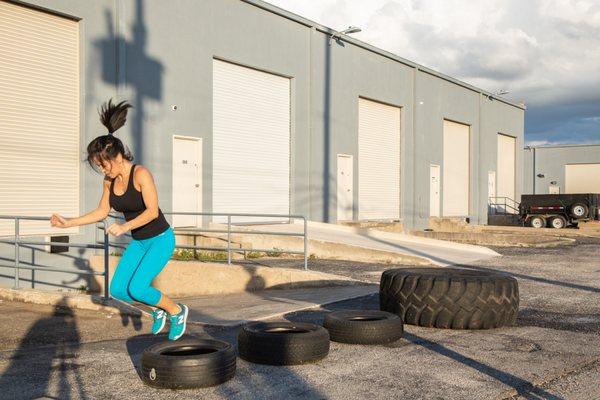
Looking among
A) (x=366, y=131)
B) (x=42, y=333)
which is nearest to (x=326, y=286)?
(x=42, y=333)

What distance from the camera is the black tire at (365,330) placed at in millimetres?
6246

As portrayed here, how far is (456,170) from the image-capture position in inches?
1305

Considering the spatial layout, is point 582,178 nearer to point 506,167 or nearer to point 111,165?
point 506,167

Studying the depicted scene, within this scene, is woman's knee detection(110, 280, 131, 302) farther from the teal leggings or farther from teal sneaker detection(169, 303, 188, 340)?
teal sneaker detection(169, 303, 188, 340)

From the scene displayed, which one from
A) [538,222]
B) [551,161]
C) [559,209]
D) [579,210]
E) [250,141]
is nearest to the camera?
[250,141]

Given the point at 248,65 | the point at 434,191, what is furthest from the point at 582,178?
the point at 248,65

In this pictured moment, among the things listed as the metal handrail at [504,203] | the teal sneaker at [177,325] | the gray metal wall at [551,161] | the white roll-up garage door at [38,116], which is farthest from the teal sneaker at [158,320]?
the gray metal wall at [551,161]

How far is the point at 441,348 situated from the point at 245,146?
14.6 metres

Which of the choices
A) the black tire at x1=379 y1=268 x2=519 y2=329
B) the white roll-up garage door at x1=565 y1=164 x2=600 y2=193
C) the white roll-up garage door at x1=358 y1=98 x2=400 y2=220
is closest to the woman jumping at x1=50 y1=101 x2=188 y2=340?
the black tire at x1=379 y1=268 x2=519 y2=329

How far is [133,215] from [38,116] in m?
10.5

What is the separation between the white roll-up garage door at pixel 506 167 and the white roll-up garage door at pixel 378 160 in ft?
42.2

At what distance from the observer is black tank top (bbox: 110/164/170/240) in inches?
214

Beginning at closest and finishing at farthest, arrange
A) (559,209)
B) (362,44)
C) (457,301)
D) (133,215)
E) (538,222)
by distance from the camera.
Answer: (133,215) < (457,301) < (362,44) < (559,209) < (538,222)

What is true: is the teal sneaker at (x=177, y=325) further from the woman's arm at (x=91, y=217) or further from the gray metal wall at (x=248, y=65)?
the gray metal wall at (x=248, y=65)
